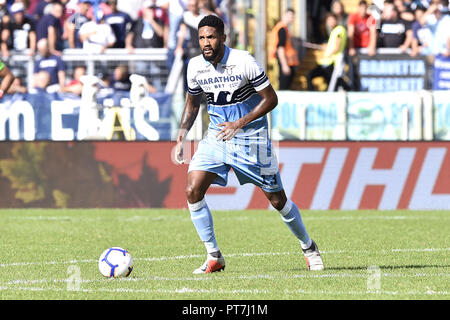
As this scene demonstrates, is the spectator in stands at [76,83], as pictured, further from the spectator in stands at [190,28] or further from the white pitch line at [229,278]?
the white pitch line at [229,278]

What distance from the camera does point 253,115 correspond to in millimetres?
8766

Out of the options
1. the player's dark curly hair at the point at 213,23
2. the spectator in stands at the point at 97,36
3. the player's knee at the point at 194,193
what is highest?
the player's dark curly hair at the point at 213,23

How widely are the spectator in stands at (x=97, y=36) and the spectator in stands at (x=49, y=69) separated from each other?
0.81 metres

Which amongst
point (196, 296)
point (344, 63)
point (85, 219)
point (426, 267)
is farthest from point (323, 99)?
point (196, 296)

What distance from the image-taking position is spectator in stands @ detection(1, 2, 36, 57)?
63.1 ft

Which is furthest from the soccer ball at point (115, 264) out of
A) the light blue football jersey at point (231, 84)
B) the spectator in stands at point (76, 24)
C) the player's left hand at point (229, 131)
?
the spectator in stands at point (76, 24)

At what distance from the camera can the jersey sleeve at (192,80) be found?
905 cm

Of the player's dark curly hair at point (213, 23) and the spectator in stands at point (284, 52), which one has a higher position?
the player's dark curly hair at point (213, 23)

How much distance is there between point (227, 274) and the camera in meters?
8.86

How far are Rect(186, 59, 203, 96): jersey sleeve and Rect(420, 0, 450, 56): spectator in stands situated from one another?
36.2 feet

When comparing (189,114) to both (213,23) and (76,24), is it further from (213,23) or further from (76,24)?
(76,24)

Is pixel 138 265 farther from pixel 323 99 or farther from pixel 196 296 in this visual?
pixel 323 99

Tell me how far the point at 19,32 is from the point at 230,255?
1018cm
